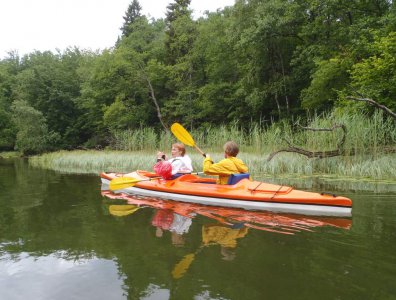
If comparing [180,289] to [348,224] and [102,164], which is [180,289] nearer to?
[348,224]

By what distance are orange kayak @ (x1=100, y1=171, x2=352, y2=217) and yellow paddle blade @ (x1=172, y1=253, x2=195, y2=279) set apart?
6.82 ft

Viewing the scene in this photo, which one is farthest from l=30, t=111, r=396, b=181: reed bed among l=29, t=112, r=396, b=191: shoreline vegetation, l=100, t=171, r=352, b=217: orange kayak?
l=100, t=171, r=352, b=217: orange kayak

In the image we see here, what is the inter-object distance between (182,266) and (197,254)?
0.31 meters

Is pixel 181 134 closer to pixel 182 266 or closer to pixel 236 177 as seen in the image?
pixel 236 177

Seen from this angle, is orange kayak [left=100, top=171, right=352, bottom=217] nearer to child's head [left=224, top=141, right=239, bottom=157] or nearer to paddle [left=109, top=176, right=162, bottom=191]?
paddle [left=109, top=176, right=162, bottom=191]

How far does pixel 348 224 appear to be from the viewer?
4.36m

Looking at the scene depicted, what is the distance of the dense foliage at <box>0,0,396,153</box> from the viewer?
50.9ft

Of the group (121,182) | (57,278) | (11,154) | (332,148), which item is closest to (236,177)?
(121,182)

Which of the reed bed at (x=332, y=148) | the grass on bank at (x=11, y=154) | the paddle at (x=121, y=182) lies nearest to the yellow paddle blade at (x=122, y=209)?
the paddle at (x=121, y=182)

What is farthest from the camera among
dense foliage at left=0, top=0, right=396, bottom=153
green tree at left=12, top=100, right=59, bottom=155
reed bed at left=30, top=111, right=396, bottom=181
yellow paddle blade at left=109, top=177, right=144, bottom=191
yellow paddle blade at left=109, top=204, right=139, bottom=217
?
green tree at left=12, top=100, right=59, bottom=155

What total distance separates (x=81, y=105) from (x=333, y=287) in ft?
113

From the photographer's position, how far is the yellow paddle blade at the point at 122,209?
5467 millimetres

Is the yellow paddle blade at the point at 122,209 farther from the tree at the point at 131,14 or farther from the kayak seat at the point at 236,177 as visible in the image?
the tree at the point at 131,14

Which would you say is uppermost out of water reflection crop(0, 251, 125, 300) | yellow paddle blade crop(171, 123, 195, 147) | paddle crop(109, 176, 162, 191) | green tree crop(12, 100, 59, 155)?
green tree crop(12, 100, 59, 155)
